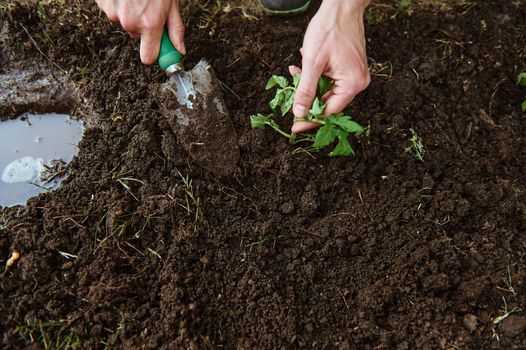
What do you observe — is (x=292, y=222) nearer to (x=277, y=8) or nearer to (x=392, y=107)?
(x=392, y=107)

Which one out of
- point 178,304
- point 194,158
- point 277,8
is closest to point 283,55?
Answer: point 277,8

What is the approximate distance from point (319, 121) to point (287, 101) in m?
0.20

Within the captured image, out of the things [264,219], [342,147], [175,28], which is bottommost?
[264,219]

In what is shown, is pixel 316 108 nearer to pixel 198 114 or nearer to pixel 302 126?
pixel 302 126

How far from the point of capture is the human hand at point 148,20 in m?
1.97

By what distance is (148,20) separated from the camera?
6.46 feet

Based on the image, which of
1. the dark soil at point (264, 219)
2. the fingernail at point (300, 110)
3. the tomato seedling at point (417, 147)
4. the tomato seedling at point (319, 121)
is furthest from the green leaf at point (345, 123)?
the tomato seedling at point (417, 147)

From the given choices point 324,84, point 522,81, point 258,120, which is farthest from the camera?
point 522,81

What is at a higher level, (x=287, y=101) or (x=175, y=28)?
(x=175, y=28)

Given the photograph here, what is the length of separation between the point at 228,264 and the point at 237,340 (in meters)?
0.29

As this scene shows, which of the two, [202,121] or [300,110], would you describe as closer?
[300,110]

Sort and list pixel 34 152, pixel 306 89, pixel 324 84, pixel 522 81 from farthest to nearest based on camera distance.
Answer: pixel 522 81 → pixel 34 152 → pixel 324 84 → pixel 306 89

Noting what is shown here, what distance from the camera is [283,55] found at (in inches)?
92.1

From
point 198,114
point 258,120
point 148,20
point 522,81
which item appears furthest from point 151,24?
point 522,81
